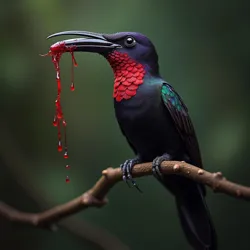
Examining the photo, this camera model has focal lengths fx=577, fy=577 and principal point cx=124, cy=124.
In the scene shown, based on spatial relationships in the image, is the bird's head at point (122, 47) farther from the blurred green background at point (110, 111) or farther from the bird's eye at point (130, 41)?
the blurred green background at point (110, 111)

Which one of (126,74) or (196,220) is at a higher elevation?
(126,74)

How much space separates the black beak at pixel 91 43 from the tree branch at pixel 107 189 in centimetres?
24

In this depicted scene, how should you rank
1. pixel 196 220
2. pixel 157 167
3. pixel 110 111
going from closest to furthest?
pixel 157 167 → pixel 196 220 → pixel 110 111

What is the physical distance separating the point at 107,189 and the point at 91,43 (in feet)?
1.11

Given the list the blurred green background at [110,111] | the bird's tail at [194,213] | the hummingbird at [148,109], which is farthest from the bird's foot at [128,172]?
the blurred green background at [110,111]

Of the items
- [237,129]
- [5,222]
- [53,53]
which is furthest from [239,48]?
[5,222]

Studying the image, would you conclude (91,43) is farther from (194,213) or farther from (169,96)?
(194,213)

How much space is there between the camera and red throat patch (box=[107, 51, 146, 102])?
1132 millimetres

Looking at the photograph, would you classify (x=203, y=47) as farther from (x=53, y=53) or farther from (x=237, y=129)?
(x=53, y=53)

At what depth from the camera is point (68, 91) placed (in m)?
1.63

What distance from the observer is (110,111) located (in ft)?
5.28

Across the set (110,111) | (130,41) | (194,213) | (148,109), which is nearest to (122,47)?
(130,41)

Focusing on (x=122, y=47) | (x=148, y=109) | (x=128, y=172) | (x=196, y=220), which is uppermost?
(x=122, y=47)

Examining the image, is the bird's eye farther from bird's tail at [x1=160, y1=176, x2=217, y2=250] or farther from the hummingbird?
bird's tail at [x1=160, y1=176, x2=217, y2=250]
